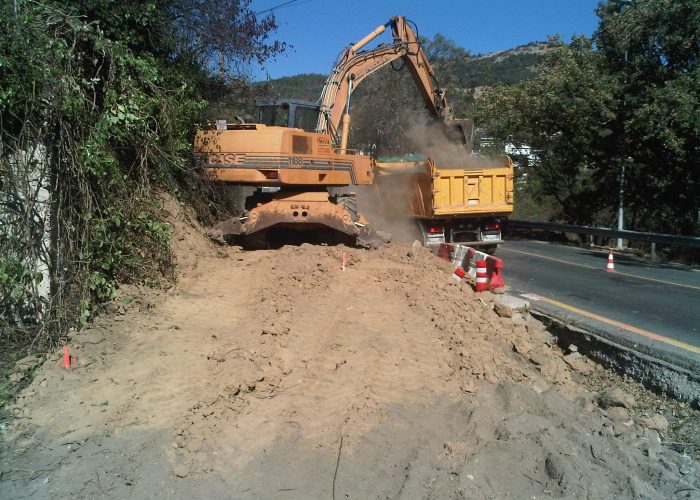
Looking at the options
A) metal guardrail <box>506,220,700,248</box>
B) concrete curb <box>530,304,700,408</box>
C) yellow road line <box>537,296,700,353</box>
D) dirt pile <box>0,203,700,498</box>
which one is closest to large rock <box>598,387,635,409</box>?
dirt pile <box>0,203,700,498</box>

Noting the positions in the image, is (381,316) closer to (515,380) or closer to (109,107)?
(515,380)

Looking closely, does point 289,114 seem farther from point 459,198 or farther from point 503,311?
point 503,311

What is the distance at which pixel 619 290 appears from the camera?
1090 cm

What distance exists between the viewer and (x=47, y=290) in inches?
232

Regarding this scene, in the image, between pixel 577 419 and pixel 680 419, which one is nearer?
pixel 577 419

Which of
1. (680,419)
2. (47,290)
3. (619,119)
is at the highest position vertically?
(619,119)

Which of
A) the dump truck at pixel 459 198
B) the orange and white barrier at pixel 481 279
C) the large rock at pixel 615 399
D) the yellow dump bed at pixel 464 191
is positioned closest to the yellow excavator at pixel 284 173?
the orange and white barrier at pixel 481 279

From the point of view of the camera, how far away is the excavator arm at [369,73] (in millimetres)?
12661

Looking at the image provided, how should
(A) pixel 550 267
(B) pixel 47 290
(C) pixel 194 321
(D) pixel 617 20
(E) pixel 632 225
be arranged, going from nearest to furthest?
(B) pixel 47 290 < (C) pixel 194 321 < (A) pixel 550 267 < (D) pixel 617 20 < (E) pixel 632 225

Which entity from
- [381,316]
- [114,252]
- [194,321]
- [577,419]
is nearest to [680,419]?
[577,419]

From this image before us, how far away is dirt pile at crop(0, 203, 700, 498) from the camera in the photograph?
4316 millimetres

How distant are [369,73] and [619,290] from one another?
6.93m

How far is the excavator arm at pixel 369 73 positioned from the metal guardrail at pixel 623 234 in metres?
6.61

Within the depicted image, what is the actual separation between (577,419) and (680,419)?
116cm
